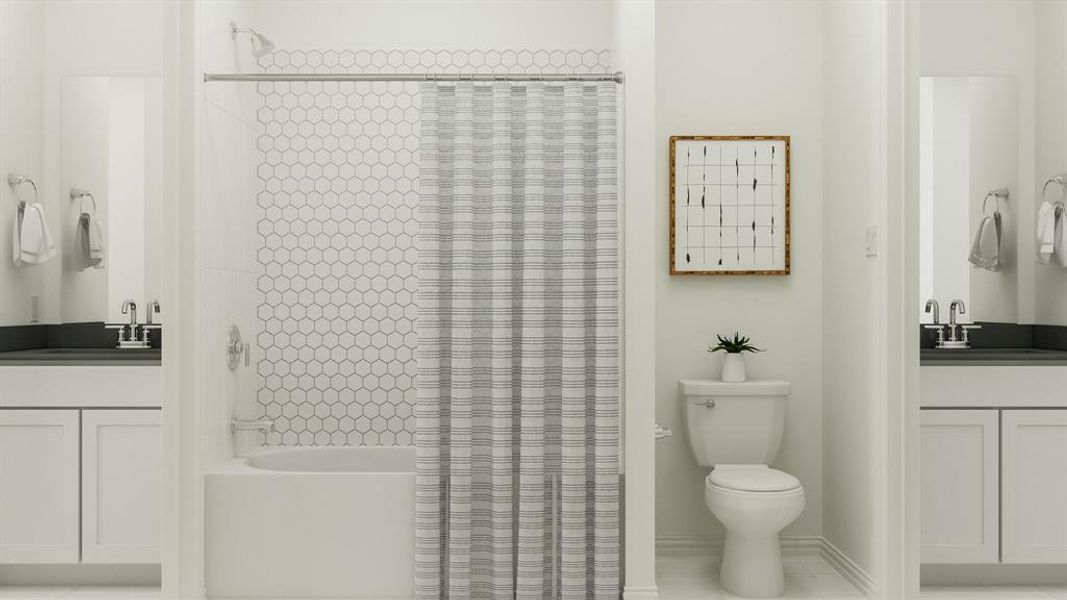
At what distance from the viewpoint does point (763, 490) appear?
3.07 m

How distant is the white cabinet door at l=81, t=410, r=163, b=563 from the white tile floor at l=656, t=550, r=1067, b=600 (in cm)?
205

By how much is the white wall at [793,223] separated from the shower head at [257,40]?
66.9 inches

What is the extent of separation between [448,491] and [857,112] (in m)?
2.15

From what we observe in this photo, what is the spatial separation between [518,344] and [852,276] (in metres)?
1.41

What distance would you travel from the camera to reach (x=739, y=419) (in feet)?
11.4

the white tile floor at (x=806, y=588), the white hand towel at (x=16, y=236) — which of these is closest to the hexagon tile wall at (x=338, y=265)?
the white hand towel at (x=16, y=236)

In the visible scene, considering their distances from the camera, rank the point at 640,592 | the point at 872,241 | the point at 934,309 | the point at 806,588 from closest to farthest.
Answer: the point at 640,592 → the point at 872,241 → the point at 806,588 → the point at 934,309

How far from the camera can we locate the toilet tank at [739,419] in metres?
3.47

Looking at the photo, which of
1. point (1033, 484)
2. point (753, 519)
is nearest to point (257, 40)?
point (753, 519)

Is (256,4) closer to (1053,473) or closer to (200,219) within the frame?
(200,219)

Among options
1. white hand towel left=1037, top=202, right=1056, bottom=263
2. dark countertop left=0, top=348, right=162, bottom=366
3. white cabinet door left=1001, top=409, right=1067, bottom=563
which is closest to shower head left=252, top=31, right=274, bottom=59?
dark countertop left=0, top=348, right=162, bottom=366

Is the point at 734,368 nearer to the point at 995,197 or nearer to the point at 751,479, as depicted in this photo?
the point at 751,479

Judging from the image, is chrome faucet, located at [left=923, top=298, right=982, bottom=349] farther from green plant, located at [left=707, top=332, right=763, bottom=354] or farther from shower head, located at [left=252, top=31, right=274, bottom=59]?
shower head, located at [left=252, top=31, right=274, bottom=59]

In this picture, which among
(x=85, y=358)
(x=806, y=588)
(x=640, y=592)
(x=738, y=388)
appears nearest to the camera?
(x=640, y=592)
